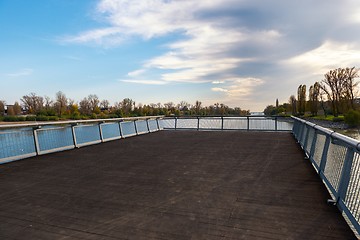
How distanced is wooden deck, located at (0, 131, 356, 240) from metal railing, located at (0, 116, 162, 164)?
787 mm

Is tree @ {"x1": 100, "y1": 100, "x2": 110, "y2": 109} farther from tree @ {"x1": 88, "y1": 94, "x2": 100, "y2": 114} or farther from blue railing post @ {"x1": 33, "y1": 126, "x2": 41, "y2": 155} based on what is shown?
blue railing post @ {"x1": 33, "y1": 126, "x2": 41, "y2": 155}

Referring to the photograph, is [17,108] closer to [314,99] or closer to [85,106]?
[85,106]

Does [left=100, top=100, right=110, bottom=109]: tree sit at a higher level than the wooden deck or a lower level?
higher

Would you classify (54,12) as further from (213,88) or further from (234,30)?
(213,88)

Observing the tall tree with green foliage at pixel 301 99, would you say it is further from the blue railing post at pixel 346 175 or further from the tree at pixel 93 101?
the tree at pixel 93 101

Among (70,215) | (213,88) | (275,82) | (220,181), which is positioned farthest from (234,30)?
(213,88)

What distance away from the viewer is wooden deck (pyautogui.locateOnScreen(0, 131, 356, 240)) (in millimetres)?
2193

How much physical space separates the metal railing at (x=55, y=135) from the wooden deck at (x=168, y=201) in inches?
31.0

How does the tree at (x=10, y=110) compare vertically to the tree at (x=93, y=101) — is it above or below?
below

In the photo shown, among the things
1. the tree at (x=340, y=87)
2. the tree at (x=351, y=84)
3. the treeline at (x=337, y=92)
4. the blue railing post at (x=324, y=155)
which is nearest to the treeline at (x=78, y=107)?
the treeline at (x=337, y=92)

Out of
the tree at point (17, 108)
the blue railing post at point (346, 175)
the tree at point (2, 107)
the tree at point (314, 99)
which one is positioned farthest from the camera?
the tree at point (17, 108)

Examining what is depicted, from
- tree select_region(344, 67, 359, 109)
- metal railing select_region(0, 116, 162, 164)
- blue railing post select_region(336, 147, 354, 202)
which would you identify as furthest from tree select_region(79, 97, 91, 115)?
blue railing post select_region(336, 147, 354, 202)

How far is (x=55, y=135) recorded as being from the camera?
23.2ft

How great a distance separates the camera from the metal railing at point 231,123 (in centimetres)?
1160
